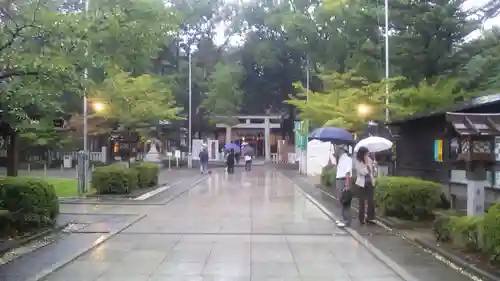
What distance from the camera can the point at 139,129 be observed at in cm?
2783

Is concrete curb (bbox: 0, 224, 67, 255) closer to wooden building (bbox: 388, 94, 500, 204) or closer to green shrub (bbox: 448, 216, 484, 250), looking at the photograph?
green shrub (bbox: 448, 216, 484, 250)

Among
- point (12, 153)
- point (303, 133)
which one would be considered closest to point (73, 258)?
point (12, 153)

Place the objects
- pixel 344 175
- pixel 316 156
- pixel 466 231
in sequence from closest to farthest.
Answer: pixel 466 231
pixel 344 175
pixel 316 156

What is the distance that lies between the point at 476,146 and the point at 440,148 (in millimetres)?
5697

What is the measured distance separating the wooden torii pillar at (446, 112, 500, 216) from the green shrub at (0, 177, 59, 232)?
8.20 m

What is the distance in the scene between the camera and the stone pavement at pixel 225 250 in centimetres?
860

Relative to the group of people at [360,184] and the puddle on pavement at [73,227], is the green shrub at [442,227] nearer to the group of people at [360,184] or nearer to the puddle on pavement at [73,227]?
the group of people at [360,184]

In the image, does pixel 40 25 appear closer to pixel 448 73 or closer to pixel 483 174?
pixel 483 174

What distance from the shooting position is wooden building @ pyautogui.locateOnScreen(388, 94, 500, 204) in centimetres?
1200

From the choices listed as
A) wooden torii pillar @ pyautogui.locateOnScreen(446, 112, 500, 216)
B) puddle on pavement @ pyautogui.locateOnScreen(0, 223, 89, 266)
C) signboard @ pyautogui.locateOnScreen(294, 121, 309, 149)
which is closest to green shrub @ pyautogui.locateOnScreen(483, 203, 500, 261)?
wooden torii pillar @ pyautogui.locateOnScreen(446, 112, 500, 216)

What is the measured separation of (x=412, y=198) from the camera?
13.8m

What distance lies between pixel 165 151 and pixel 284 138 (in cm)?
1256

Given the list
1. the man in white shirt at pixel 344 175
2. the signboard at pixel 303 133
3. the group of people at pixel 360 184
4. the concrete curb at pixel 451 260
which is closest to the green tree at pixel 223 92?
the signboard at pixel 303 133

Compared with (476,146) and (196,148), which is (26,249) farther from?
(196,148)
